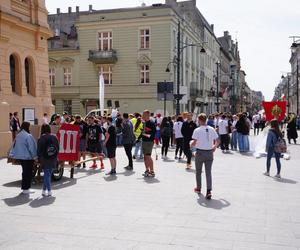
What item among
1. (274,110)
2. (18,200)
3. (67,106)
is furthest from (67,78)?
(18,200)

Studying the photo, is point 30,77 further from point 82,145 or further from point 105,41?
point 105,41

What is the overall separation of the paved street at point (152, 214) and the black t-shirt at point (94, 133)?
1.77m

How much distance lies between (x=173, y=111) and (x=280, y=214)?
110 ft

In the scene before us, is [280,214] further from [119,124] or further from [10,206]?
[119,124]

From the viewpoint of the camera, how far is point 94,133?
45.9 ft

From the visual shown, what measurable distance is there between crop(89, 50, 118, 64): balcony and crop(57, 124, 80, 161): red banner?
102 ft

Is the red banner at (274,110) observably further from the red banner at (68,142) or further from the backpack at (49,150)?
the backpack at (49,150)

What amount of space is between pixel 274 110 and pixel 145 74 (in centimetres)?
2461

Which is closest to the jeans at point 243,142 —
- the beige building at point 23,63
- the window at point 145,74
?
the beige building at point 23,63

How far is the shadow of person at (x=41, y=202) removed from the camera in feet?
28.3

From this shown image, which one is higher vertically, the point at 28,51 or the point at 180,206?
the point at 28,51

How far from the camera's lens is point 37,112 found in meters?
21.6

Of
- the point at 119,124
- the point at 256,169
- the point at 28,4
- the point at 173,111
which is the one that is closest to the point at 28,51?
the point at 28,4

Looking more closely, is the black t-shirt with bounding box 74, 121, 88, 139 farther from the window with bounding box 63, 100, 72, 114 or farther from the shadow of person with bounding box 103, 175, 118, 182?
the window with bounding box 63, 100, 72, 114
